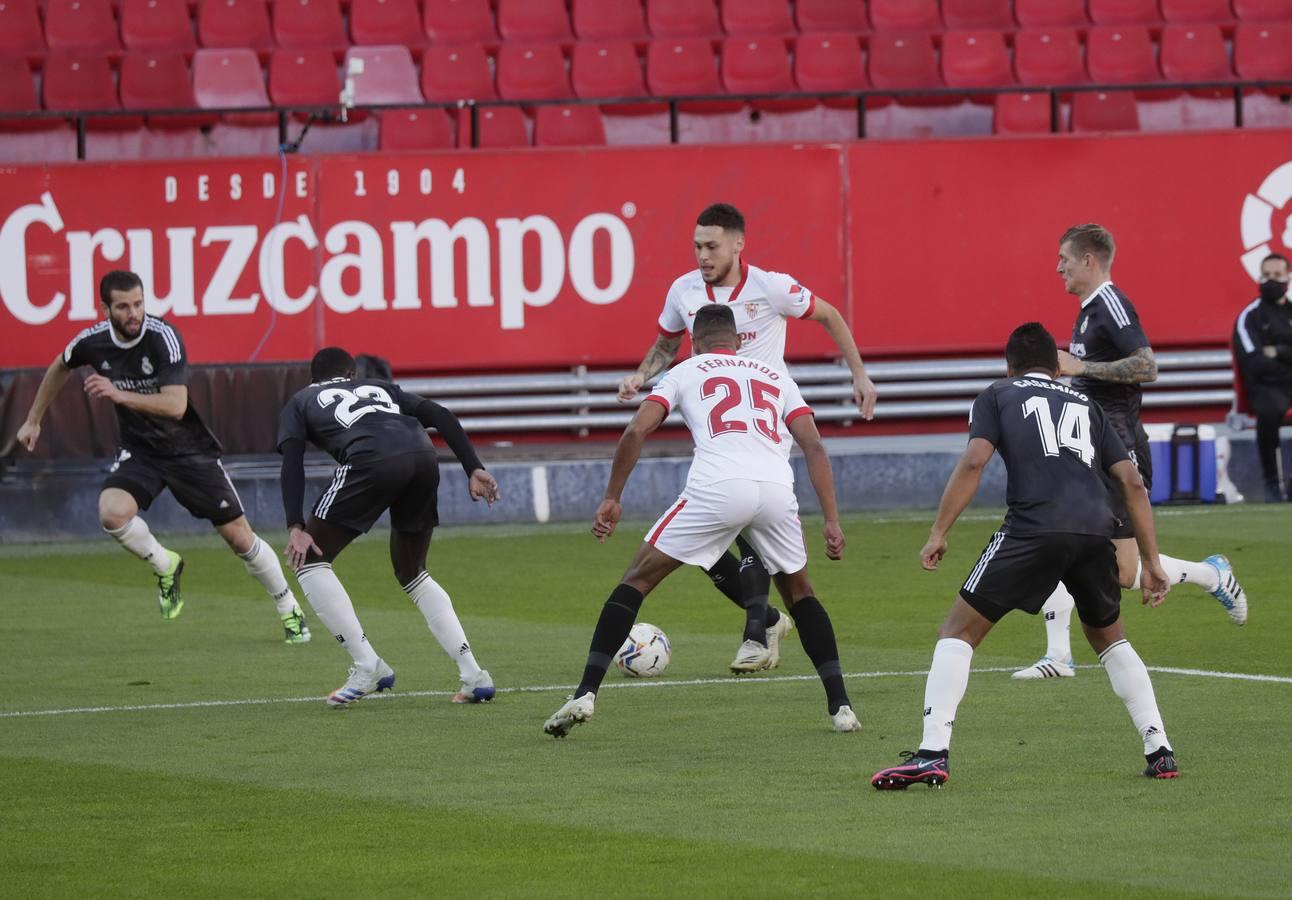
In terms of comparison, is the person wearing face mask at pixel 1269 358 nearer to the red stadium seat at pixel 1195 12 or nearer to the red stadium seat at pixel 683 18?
the red stadium seat at pixel 1195 12

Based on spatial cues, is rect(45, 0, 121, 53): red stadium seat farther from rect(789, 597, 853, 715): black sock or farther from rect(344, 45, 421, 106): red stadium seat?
rect(789, 597, 853, 715): black sock

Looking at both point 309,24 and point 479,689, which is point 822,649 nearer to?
point 479,689

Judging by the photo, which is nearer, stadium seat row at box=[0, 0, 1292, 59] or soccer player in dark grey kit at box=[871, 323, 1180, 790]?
soccer player in dark grey kit at box=[871, 323, 1180, 790]

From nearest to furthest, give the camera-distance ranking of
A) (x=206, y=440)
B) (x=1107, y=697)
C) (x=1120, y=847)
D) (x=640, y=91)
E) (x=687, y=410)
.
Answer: (x=1120, y=847) → (x=687, y=410) → (x=1107, y=697) → (x=206, y=440) → (x=640, y=91)

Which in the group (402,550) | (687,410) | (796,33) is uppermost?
(796,33)

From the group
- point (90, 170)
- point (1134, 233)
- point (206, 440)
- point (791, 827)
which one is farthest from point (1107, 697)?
point (90, 170)

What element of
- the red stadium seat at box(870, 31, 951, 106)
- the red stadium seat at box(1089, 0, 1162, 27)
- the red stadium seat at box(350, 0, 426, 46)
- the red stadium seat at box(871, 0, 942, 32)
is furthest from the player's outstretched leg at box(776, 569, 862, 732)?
the red stadium seat at box(1089, 0, 1162, 27)

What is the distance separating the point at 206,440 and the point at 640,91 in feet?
36.3

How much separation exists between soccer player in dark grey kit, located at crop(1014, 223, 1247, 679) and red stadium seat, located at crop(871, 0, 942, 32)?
48.5ft

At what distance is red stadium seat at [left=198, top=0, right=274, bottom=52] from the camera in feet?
80.9

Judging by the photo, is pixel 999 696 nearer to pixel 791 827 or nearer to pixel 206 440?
pixel 791 827

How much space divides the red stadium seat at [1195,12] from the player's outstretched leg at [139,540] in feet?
50.5

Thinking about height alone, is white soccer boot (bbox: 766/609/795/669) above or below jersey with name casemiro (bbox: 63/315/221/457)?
below

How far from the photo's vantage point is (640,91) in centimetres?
2403
